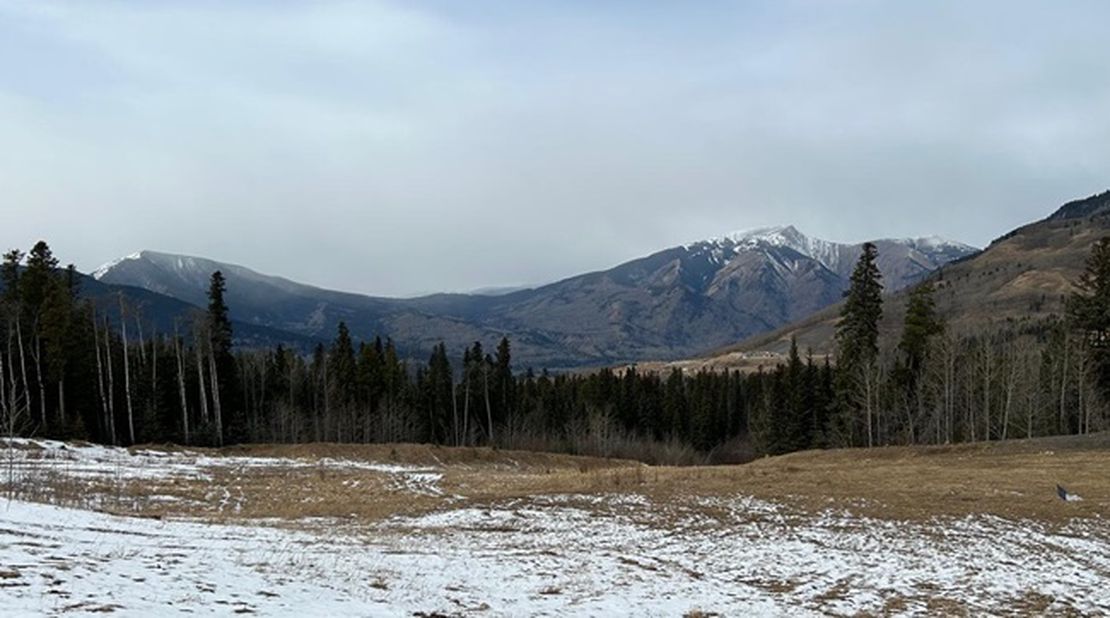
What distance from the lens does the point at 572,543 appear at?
70.1 feet

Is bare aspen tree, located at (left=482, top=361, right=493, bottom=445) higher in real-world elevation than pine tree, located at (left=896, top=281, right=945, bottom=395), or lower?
lower

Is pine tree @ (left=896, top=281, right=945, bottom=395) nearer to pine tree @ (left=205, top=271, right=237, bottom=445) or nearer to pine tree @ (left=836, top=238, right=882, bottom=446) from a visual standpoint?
pine tree @ (left=836, top=238, right=882, bottom=446)

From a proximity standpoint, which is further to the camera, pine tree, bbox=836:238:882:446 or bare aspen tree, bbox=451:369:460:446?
bare aspen tree, bbox=451:369:460:446

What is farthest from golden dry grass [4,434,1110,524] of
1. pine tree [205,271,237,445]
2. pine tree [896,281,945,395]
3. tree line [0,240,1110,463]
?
pine tree [205,271,237,445]

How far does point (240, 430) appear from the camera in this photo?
80.2 meters

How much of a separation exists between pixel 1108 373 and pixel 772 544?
59.4 m

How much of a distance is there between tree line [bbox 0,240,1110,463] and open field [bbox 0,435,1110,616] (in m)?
26.2

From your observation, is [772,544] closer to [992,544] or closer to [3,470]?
[992,544]

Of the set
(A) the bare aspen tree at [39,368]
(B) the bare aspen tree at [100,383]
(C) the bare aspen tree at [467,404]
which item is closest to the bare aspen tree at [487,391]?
(C) the bare aspen tree at [467,404]

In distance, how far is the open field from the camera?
1277 centimetres

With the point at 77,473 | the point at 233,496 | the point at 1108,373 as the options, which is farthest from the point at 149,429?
the point at 1108,373

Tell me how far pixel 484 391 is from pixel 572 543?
93641 millimetres

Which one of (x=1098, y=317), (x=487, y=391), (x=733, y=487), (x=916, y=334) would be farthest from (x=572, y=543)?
(x=487, y=391)

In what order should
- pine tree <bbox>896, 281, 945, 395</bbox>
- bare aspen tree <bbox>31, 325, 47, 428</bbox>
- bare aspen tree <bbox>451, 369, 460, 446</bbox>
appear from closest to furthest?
bare aspen tree <bbox>31, 325, 47, 428</bbox>
pine tree <bbox>896, 281, 945, 395</bbox>
bare aspen tree <bbox>451, 369, 460, 446</bbox>
